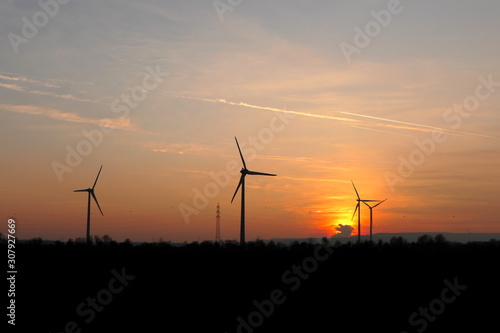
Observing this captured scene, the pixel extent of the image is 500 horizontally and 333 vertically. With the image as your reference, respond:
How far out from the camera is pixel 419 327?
51750mm

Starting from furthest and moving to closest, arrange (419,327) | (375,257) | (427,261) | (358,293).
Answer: (375,257) < (427,261) < (358,293) < (419,327)

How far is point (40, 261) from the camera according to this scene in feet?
347

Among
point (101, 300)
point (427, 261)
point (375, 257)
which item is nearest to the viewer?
point (101, 300)

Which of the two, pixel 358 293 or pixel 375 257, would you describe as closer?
pixel 358 293

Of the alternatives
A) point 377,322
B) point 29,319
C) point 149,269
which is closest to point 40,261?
point 149,269

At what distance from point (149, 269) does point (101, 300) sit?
2566cm

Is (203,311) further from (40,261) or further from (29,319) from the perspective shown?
(40,261)

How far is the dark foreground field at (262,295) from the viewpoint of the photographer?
53.0m

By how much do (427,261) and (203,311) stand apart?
158 feet

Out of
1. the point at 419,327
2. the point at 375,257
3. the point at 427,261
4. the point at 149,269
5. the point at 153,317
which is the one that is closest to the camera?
the point at 419,327

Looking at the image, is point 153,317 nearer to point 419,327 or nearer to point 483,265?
point 419,327

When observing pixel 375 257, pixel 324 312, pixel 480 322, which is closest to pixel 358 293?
pixel 324 312

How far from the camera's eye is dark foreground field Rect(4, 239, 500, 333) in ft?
174

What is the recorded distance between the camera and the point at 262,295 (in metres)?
65.7
